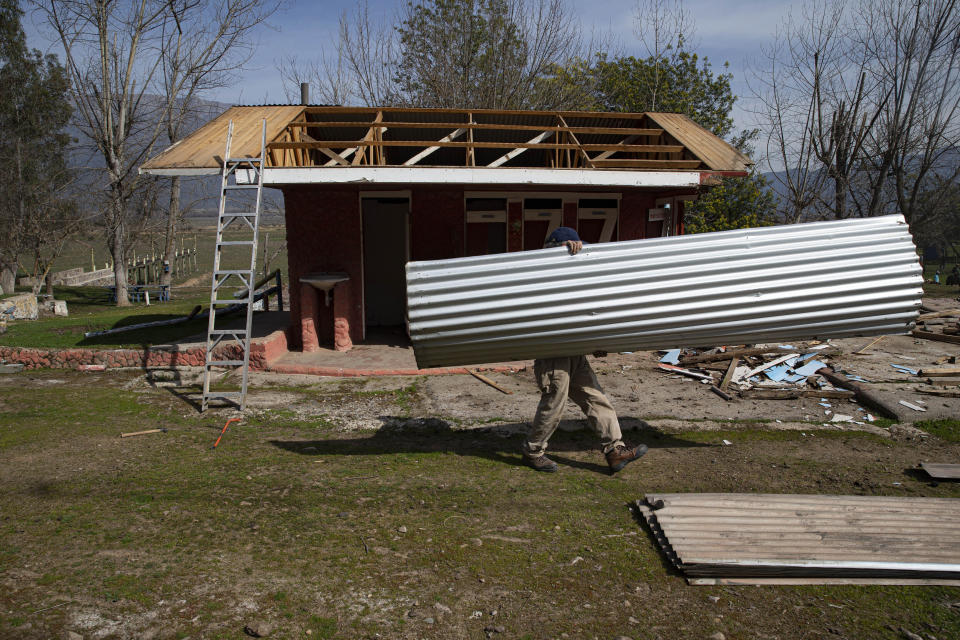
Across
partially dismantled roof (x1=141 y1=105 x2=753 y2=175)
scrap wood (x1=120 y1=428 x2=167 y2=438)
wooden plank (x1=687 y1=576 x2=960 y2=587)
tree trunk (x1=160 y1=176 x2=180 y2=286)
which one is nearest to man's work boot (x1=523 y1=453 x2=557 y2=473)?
wooden plank (x1=687 y1=576 x2=960 y2=587)

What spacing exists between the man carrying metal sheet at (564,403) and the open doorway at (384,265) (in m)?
7.41

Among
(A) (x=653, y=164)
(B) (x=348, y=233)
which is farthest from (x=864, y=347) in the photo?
A: (B) (x=348, y=233)

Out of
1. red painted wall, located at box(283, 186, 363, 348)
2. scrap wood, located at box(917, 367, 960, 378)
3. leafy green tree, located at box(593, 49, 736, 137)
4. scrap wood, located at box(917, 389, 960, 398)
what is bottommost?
scrap wood, located at box(917, 389, 960, 398)

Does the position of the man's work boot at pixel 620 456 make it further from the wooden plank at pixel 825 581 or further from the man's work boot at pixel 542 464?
the wooden plank at pixel 825 581

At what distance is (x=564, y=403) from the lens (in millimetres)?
4828

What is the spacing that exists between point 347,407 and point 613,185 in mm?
5237

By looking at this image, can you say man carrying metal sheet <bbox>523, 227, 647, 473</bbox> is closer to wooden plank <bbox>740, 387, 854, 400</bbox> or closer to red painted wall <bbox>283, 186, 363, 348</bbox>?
wooden plank <bbox>740, 387, 854, 400</bbox>

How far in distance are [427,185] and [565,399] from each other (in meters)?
5.61

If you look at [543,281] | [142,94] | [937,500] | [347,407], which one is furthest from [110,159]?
[937,500]

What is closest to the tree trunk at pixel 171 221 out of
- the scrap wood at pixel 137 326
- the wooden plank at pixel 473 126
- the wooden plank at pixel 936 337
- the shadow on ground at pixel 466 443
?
the scrap wood at pixel 137 326

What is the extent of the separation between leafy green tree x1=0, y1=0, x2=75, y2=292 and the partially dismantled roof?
1524 centimetres

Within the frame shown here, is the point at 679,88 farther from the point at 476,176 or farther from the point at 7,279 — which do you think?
the point at 7,279

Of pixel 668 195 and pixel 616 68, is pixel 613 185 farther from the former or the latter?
pixel 616 68

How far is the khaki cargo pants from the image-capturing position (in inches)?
186
